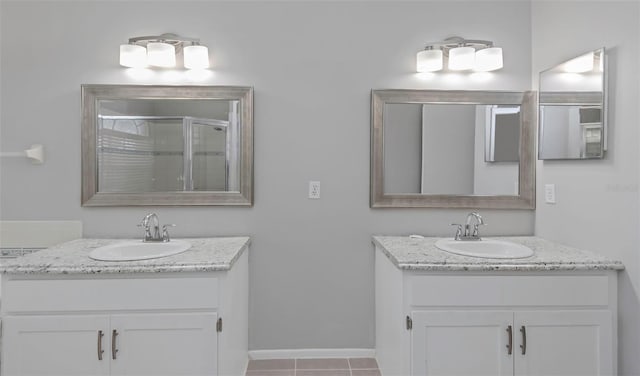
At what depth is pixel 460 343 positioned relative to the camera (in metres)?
1.77

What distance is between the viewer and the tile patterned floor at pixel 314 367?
7.57 feet

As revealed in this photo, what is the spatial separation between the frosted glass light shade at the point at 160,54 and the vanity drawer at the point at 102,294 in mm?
1216

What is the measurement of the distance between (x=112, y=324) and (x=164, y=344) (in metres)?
0.23

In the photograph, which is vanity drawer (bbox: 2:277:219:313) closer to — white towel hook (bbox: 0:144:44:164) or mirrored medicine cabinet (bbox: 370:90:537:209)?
white towel hook (bbox: 0:144:44:164)

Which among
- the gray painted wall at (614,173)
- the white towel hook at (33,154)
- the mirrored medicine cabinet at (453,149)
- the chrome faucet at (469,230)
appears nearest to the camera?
the gray painted wall at (614,173)

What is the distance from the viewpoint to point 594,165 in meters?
1.90

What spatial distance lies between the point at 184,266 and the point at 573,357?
1.71 metres

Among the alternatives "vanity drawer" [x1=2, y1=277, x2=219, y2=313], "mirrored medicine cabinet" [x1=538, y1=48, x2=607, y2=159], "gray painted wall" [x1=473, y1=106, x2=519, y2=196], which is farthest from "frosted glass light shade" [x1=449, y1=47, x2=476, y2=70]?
"vanity drawer" [x1=2, y1=277, x2=219, y2=313]

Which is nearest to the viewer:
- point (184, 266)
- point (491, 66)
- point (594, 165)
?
point (184, 266)

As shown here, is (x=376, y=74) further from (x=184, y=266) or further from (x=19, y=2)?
(x=19, y=2)

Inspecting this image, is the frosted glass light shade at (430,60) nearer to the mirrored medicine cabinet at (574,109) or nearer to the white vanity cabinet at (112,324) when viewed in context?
the mirrored medicine cabinet at (574,109)

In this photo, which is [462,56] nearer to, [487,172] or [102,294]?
[487,172]

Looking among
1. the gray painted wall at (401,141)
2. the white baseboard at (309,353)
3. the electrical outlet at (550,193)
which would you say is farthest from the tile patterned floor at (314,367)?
the electrical outlet at (550,193)

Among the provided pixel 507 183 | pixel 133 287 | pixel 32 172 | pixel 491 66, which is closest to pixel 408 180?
pixel 507 183
